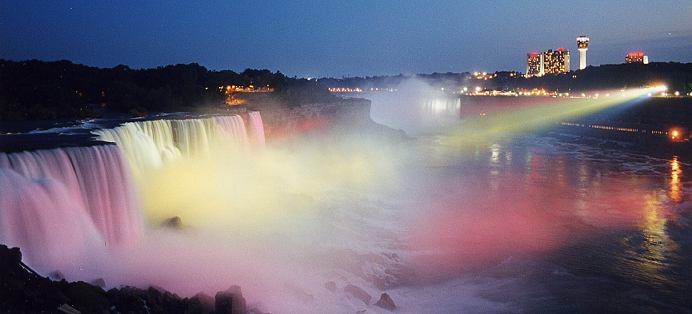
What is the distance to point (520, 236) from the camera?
17000 millimetres

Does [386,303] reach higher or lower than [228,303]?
lower

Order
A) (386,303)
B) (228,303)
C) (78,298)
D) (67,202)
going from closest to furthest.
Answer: (78,298) < (228,303) < (386,303) < (67,202)

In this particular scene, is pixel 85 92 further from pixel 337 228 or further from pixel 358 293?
pixel 358 293

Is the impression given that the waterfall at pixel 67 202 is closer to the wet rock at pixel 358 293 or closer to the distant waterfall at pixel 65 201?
the distant waterfall at pixel 65 201

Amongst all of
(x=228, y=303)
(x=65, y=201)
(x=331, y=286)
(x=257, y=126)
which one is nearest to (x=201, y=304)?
(x=228, y=303)

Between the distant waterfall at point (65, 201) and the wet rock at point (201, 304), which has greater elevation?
the distant waterfall at point (65, 201)

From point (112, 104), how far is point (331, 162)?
1398cm

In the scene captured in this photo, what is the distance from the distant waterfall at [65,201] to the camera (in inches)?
401

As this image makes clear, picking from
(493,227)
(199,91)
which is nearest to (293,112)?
(199,91)

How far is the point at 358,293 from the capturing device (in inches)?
462

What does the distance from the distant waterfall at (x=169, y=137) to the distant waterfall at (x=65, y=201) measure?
3.23 metres

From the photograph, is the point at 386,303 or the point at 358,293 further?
the point at 358,293

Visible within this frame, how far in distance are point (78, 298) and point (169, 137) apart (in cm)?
1391

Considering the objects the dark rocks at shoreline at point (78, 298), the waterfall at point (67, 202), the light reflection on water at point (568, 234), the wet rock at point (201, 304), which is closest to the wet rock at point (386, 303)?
the light reflection on water at point (568, 234)
